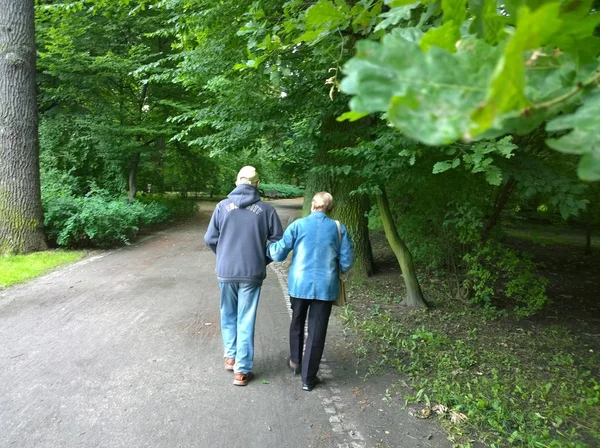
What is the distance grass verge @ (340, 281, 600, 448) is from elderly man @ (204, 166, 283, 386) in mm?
1549

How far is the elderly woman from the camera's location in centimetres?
405

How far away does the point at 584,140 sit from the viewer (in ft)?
2.68

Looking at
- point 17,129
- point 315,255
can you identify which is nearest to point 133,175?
point 17,129

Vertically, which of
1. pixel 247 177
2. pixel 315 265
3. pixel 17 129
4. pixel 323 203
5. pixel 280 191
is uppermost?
pixel 17 129

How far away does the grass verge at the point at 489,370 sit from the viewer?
3.57 metres

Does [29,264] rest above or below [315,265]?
below

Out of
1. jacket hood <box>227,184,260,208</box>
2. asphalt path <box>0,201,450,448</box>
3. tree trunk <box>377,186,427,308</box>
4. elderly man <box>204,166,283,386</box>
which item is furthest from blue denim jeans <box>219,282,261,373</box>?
tree trunk <box>377,186,427,308</box>

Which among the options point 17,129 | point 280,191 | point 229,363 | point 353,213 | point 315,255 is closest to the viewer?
point 315,255

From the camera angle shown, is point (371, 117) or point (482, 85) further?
point (371, 117)

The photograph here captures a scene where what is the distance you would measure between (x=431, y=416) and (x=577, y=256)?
41.3ft

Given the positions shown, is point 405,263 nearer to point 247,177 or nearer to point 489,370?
point 489,370

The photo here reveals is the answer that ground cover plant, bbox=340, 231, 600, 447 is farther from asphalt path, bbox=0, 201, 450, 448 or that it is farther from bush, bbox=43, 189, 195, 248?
bush, bbox=43, 189, 195, 248

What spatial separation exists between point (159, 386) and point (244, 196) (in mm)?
1963

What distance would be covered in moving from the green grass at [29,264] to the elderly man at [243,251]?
4.88m
